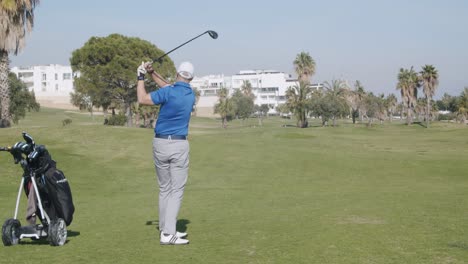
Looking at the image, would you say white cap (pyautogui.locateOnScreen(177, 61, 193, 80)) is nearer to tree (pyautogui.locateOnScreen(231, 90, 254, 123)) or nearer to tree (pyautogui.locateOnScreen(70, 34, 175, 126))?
tree (pyautogui.locateOnScreen(70, 34, 175, 126))

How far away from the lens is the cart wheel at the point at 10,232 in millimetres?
9430

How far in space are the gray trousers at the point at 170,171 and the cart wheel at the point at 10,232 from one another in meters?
2.28

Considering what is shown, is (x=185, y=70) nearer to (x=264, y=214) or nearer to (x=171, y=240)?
(x=171, y=240)

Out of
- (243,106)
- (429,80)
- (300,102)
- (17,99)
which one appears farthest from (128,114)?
(243,106)

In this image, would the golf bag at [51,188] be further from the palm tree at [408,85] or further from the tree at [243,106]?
the tree at [243,106]

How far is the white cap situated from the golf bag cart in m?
2.52

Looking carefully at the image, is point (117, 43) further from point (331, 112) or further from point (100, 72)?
point (331, 112)

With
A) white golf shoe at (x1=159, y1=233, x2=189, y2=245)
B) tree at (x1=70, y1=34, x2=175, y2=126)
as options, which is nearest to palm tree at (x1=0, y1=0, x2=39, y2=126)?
tree at (x1=70, y1=34, x2=175, y2=126)

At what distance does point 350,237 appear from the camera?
9.64 metres

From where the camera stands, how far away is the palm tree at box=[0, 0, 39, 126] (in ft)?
145

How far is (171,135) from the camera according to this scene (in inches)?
393

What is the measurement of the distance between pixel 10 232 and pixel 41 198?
717 millimetres

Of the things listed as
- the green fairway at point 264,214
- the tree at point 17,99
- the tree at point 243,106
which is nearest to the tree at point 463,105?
the tree at point 243,106

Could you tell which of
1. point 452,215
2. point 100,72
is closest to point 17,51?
point 100,72
